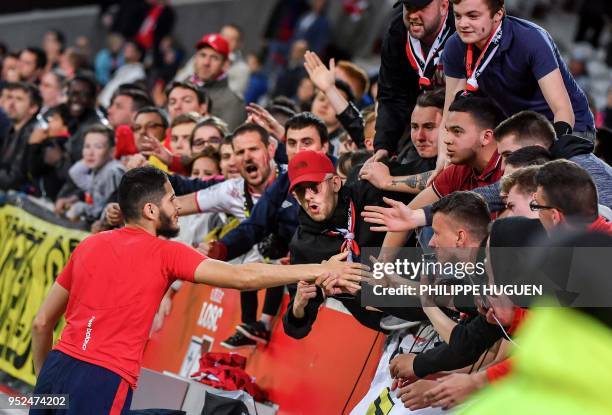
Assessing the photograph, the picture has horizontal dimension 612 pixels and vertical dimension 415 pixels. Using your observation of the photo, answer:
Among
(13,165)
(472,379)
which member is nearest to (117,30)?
(13,165)

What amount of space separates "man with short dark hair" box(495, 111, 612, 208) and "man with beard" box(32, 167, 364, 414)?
1154mm

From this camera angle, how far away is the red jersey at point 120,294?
21.6 ft

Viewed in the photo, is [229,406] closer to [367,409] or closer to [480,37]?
[367,409]

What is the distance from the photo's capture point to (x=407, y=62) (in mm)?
8336

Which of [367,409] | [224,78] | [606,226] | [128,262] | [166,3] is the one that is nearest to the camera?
[606,226]

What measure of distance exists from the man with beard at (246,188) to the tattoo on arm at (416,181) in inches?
66.4

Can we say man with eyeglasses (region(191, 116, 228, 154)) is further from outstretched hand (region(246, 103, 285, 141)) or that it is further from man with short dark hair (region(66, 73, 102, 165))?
man with short dark hair (region(66, 73, 102, 165))

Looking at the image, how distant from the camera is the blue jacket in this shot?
842 cm

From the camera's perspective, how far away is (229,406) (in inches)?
297

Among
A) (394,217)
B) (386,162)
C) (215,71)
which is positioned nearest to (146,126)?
(215,71)

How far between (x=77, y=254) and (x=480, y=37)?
9.14ft

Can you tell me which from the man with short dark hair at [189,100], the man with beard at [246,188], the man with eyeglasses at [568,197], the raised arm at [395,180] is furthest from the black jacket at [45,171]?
the man with eyeglasses at [568,197]

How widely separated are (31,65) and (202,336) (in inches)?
344

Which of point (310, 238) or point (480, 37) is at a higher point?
point (480, 37)
